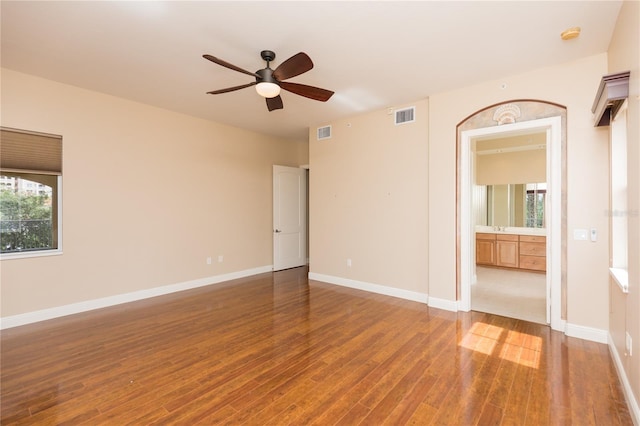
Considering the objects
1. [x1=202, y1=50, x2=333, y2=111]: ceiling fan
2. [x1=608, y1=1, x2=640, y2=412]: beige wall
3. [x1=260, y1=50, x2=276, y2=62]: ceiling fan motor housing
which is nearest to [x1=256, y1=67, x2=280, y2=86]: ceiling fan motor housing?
[x1=202, y1=50, x2=333, y2=111]: ceiling fan

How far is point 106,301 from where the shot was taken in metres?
4.32

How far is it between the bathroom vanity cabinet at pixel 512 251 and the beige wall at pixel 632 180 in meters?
4.40

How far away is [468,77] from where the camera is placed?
3680mm

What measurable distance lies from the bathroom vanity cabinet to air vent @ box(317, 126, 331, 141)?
4.35m

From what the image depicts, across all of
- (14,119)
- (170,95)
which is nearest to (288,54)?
(170,95)

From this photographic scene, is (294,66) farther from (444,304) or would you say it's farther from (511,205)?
(511,205)

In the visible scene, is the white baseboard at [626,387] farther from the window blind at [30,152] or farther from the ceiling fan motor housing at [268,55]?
the window blind at [30,152]

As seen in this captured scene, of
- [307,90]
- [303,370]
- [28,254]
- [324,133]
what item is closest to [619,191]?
[307,90]

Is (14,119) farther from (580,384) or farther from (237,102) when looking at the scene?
(580,384)

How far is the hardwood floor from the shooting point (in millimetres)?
2068

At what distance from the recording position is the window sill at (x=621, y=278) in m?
2.34

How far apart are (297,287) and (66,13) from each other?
14.5 feet

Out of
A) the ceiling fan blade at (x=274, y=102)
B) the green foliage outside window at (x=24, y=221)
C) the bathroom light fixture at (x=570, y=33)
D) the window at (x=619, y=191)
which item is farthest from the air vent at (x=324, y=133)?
the green foliage outside window at (x=24, y=221)

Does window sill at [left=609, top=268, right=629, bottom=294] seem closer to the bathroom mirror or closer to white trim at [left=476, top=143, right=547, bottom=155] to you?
the bathroom mirror
